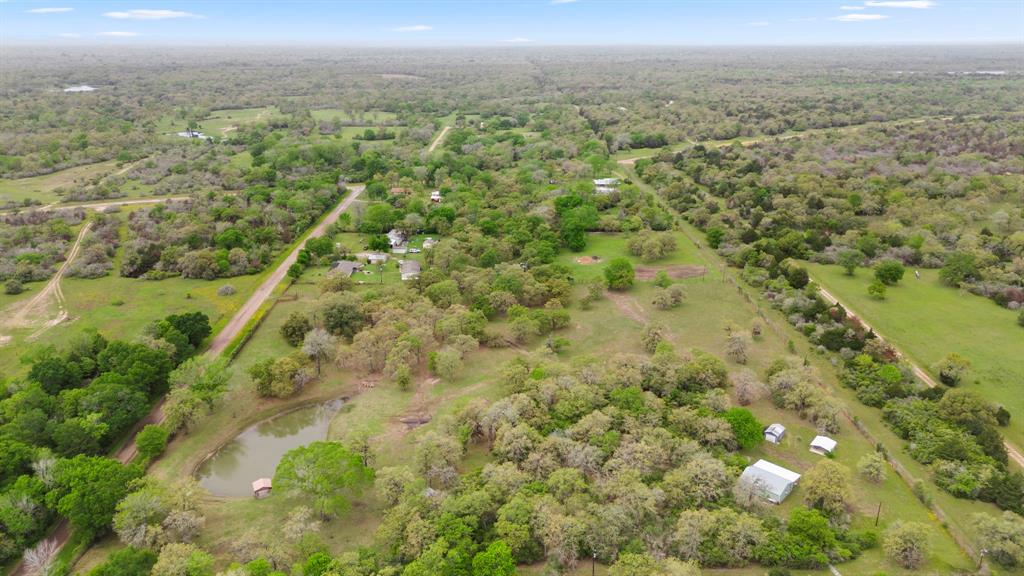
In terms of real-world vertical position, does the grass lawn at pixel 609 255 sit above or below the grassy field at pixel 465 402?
above

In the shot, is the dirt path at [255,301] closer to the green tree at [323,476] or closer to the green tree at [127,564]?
the green tree at [323,476]

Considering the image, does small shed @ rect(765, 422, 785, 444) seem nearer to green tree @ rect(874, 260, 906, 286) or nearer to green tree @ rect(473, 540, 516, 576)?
green tree @ rect(473, 540, 516, 576)

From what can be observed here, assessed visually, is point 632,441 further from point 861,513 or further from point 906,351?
point 906,351

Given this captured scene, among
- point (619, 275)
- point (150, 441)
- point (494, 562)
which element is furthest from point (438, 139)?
point (494, 562)

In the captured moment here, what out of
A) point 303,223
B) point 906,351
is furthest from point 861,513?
point 303,223

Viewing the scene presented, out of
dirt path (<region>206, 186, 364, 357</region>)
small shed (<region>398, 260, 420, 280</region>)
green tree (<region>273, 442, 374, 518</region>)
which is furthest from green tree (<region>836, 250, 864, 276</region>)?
dirt path (<region>206, 186, 364, 357</region>)

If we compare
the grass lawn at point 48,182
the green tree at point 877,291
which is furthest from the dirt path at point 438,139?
the green tree at point 877,291
